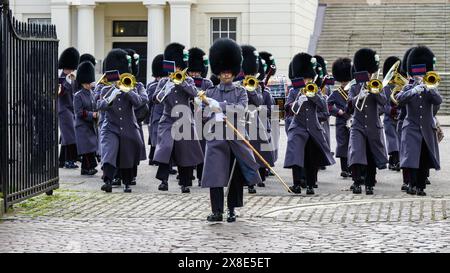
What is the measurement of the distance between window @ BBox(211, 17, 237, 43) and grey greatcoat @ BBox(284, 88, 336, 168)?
70.2ft

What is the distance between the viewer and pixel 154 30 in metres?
35.6

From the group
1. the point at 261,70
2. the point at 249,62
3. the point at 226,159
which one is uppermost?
the point at 249,62

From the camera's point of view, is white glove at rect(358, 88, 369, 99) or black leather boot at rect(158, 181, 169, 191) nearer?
white glove at rect(358, 88, 369, 99)

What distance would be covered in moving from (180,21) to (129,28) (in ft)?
7.24

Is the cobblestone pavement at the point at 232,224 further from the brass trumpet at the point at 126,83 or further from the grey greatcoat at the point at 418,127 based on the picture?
the brass trumpet at the point at 126,83

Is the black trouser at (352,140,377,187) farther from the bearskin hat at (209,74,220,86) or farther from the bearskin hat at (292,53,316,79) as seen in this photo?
the bearskin hat at (209,74,220,86)

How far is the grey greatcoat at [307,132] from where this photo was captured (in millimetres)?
14796

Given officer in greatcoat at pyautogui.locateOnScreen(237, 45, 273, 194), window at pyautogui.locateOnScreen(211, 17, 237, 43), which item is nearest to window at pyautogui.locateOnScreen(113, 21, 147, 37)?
window at pyautogui.locateOnScreen(211, 17, 237, 43)

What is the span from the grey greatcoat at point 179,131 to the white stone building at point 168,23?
20.6 meters

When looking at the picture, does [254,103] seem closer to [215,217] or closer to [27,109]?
[27,109]

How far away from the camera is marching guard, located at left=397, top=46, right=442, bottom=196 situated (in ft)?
46.6

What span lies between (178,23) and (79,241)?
25.9 metres

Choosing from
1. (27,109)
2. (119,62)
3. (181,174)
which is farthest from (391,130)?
(27,109)
